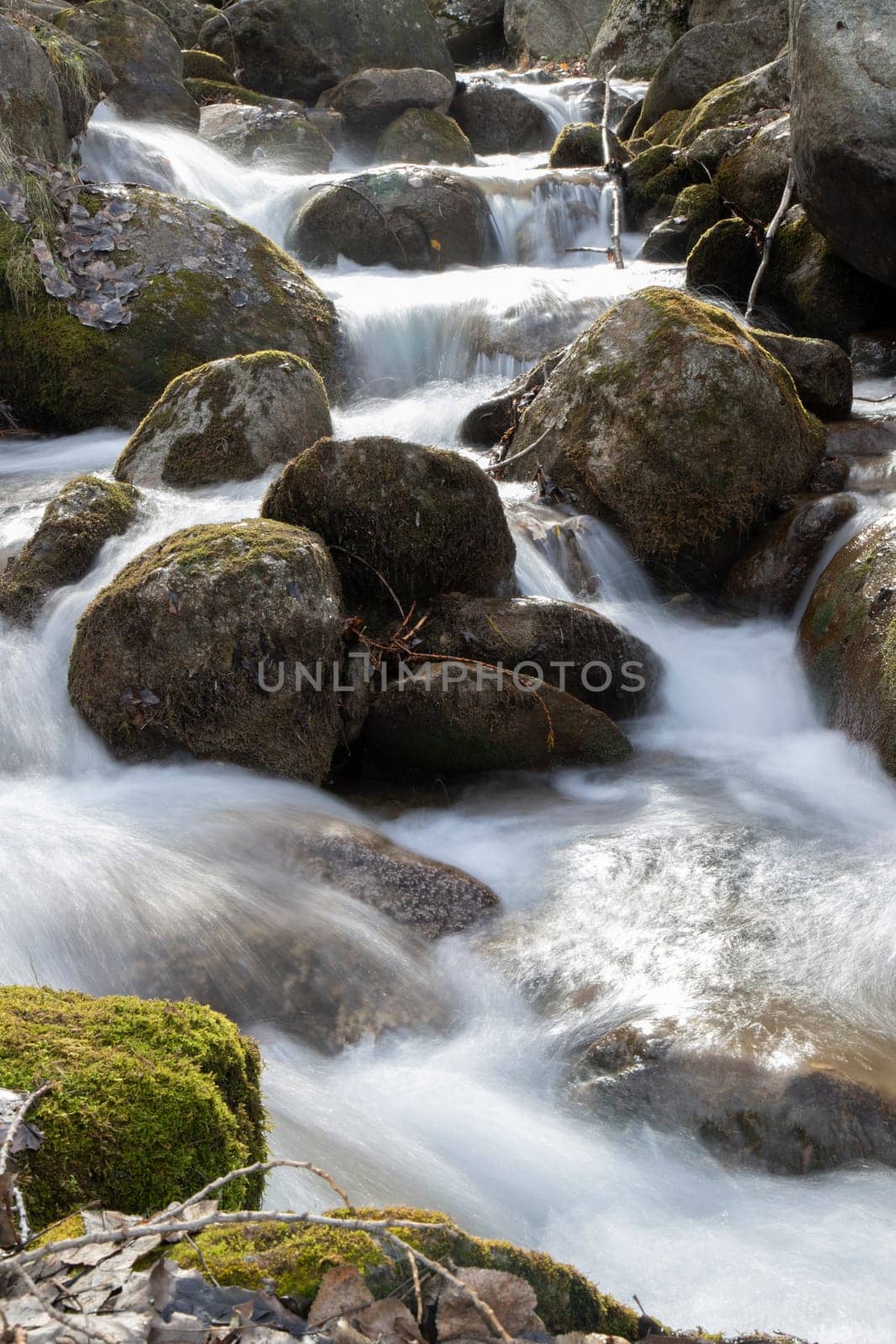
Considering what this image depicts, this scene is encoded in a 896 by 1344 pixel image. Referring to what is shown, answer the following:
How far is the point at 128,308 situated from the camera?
8375 millimetres

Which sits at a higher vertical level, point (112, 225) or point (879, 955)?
point (112, 225)

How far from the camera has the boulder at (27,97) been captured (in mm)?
9234

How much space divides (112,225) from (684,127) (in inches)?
332

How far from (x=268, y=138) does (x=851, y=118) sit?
29.6 feet

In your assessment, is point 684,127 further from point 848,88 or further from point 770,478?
point 770,478

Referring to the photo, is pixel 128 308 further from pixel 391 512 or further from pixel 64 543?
pixel 391 512

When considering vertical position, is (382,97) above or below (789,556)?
above

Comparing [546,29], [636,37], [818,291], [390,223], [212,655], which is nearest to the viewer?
[212,655]

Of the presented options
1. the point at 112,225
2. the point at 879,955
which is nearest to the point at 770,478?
the point at 879,955

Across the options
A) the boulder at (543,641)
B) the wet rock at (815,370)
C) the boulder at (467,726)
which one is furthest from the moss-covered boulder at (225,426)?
the wet rock at (815,370)

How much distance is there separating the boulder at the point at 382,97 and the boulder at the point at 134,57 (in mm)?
2864

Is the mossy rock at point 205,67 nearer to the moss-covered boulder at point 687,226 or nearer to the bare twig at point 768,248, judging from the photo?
the moss-covered boulder at point 687,226

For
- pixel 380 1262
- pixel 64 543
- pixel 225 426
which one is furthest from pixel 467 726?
pixel 380 1262

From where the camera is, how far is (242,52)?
17.9m
